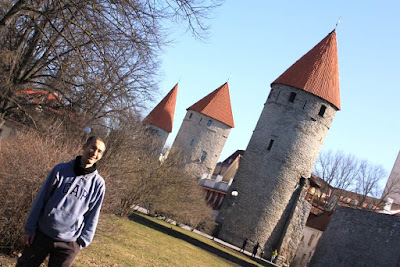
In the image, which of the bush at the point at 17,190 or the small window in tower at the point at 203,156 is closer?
the bush at the point at 17,190

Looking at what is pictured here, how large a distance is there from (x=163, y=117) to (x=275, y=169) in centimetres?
1506

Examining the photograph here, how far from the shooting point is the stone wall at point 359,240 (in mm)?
20281

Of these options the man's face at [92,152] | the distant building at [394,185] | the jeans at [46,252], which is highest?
the distant building at [394,185]

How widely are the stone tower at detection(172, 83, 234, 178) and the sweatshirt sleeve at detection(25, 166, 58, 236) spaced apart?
33.6m

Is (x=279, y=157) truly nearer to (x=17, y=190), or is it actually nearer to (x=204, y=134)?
(x=204, y=134)

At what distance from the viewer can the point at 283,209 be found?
27.9 metres

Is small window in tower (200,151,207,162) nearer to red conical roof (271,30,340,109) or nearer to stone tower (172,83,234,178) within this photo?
stone tower (172,83,234,178)

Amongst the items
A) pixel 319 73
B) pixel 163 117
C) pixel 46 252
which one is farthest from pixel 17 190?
pixel 163 117

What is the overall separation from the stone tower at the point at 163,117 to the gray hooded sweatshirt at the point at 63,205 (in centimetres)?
3490

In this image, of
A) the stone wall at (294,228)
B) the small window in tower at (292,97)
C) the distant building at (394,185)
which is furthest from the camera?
the distant building at (394,185)

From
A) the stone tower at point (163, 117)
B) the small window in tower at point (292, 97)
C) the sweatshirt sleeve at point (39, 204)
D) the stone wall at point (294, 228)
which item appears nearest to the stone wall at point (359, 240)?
the stone wall at point (294, 228)

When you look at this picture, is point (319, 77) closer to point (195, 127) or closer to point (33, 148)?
point (195, 127)

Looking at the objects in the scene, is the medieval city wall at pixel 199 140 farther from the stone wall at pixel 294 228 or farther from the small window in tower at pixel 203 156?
the stone wall at pixel 294 228

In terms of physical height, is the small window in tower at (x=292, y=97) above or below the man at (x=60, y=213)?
above
